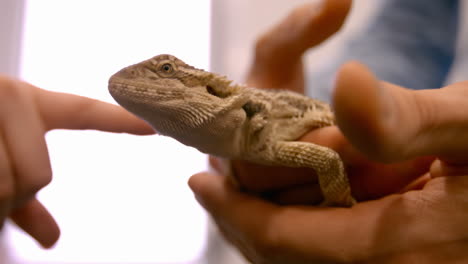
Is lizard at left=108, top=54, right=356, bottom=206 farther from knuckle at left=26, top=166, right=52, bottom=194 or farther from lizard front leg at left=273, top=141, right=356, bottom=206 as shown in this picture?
knuckle at left=26, top=166, right=52, bottom=194

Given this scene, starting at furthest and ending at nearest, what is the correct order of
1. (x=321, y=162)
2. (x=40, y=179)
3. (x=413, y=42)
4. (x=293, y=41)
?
(x=413, y=42), (x=293, y=41), (x=321, y=162), (x=40, y=179)

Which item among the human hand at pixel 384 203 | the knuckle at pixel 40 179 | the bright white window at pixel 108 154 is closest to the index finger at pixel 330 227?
the human hand at pixel 384 203

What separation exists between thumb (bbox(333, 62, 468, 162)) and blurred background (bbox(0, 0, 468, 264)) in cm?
62

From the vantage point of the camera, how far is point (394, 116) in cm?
55

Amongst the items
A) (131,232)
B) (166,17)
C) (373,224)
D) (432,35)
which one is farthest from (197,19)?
(432,35)

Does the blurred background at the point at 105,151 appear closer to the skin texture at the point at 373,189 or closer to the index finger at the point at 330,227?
the skin texture at the point at 373,189

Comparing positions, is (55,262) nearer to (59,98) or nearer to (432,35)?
(59,98)

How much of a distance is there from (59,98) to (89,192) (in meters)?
0.55

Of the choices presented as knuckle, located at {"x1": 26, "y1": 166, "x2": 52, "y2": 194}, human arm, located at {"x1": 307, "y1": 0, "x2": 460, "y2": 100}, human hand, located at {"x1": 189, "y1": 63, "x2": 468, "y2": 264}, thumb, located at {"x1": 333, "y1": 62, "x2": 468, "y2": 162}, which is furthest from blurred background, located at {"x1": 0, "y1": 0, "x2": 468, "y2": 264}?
human arm, located at {"x1": 307, "y1": 0, "x2": 460, "y2": 100}

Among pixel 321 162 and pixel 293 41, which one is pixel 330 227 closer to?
pixel 321 162

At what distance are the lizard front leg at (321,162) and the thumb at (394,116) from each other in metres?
0.31

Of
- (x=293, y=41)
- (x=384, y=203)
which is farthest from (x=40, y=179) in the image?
(x=293, y=41)

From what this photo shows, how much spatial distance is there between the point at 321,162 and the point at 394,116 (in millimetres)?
422

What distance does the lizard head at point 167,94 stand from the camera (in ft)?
2.72
